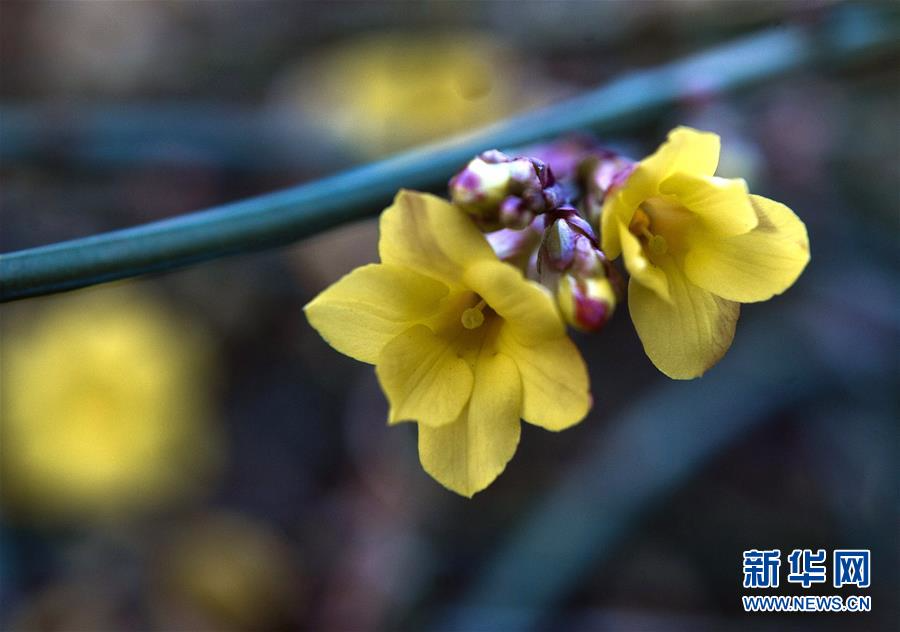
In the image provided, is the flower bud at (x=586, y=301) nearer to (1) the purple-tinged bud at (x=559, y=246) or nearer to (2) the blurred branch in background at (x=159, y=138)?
(1) the purple-tinged bud at (x=559, y=246)

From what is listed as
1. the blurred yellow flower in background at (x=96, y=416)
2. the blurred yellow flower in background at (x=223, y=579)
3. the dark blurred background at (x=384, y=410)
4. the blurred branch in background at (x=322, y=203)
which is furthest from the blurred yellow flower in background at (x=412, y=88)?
the blurred yellow flower in background at (x=223, y=579)

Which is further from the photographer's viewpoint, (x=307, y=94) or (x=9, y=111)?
(x=307, y=94)

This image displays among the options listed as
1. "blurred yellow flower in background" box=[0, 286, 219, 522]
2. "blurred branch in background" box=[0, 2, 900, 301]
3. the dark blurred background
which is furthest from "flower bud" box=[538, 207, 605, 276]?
"blurred yellow flower in background" box=[0, 286, 219, 522]

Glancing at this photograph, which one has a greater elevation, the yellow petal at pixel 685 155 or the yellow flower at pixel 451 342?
the yellow petal at pixel 685 155

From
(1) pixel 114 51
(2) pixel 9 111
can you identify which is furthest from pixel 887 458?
(1) pixel 114 51

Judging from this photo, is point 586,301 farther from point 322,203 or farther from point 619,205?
point 322,203

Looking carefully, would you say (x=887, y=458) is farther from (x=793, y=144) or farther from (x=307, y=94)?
(x=307, y=94)
